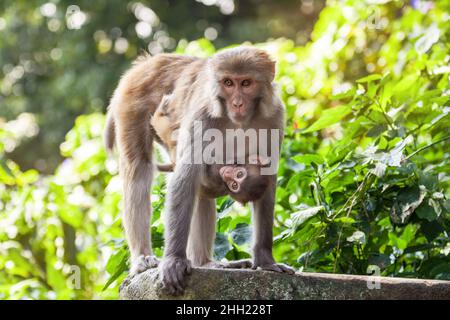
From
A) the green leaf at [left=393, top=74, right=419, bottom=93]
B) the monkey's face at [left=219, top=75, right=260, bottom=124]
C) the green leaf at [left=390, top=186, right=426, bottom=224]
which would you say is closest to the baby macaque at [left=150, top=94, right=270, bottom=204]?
the monkey's face at [left=219, top=75, right=260, bottom=124]

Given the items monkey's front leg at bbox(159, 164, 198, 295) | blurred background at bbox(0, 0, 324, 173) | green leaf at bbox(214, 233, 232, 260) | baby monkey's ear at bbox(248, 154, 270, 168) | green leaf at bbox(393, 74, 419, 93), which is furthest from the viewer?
blurred background at bbox(0, 0, 324, 173)

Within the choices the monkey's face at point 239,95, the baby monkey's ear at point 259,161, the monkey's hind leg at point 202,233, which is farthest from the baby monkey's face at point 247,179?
the monkey's hind leg at point 202,233

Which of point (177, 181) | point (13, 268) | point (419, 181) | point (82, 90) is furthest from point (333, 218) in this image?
point (82, 90)

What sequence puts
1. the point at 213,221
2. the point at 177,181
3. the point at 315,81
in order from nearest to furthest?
the point at 177,181 < the point at 213,221 < the point at 315,81

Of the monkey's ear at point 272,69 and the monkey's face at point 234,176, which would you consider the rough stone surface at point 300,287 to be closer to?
the monkey's face at point 234,176

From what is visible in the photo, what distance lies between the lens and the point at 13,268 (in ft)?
24.2

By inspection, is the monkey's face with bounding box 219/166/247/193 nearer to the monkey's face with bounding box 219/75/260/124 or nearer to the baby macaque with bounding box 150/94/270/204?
the baby macaque with bounding box 150/94/270/204

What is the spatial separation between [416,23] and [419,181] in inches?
120

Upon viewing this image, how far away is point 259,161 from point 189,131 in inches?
18.2

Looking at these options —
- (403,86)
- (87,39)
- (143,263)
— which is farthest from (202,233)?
(87,39)

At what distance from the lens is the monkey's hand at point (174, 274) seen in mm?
3799

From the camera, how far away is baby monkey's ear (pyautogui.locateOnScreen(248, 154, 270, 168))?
4391mm

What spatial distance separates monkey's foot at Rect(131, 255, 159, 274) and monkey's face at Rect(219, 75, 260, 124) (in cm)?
105
